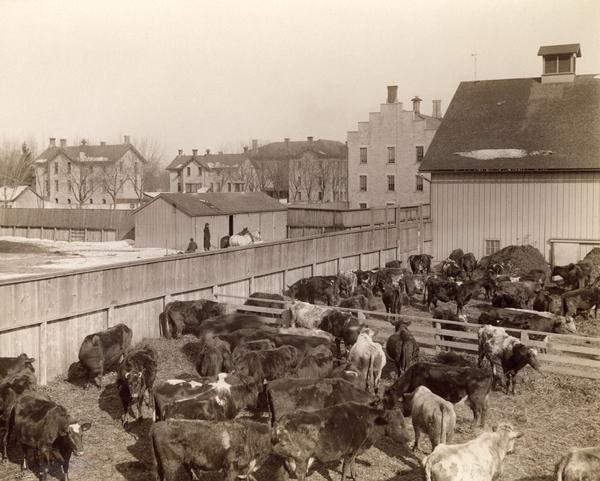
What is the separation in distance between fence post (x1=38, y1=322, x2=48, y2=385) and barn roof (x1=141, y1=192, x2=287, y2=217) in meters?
23.4

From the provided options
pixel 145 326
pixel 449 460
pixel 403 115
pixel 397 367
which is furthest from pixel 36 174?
pixel 449 460

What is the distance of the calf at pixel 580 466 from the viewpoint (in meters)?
9.05

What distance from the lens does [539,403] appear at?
1448 cm

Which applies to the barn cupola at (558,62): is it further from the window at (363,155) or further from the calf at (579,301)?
the window at (363,155)

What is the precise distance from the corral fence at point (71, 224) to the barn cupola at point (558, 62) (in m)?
29.8

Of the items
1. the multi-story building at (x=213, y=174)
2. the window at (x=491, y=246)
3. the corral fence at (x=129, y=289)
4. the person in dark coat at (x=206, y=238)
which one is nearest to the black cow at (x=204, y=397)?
the corral fence at (x=129, y=289)

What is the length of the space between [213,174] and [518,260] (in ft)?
236

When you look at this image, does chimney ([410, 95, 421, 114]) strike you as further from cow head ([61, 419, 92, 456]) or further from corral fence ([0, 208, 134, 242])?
cow head ([61, 419, 92, 456])

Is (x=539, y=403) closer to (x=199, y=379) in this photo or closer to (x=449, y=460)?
(x=449, y=460)

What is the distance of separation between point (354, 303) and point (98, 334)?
8.76 meters

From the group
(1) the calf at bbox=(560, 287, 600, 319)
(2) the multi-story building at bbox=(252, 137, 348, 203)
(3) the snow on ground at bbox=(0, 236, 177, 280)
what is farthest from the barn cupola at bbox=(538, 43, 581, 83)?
(2) the multi-story building at bbox=(252, 137, 348, 203)

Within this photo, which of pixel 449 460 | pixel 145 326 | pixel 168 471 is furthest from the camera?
pixel 145 326

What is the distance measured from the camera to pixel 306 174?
296ft

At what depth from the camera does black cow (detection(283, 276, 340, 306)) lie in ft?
81.2
